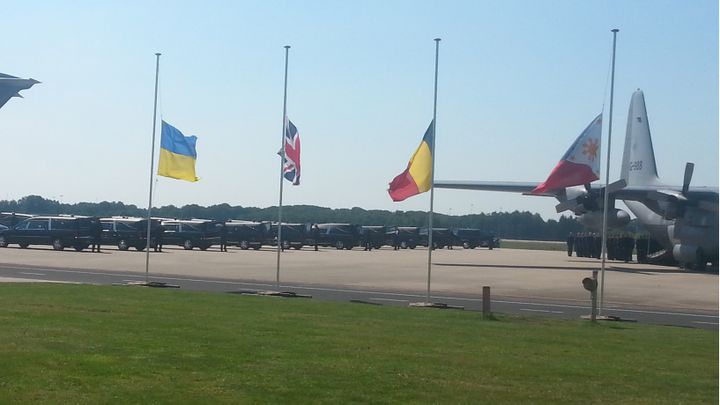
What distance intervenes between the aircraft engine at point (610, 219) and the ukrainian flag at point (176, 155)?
2949 cm

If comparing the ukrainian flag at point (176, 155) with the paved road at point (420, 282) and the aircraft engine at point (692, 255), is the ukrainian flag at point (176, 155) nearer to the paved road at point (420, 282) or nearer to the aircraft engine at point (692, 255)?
the paved road at point (420, 282)

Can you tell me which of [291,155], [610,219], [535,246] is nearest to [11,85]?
[291,155]

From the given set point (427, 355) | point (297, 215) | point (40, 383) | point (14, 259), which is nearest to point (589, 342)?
point (427, 355)

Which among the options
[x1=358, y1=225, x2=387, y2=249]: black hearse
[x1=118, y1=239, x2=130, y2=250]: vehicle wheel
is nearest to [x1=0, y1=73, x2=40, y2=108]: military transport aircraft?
[x1=118, y1=239, x2=130, y2=250]: vehicle wheel

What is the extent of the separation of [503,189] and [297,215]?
9909 cm

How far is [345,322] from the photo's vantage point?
55.8 ft

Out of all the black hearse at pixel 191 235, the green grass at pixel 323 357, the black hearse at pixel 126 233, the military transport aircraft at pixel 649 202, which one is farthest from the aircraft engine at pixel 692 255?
the green grass at pixel 323 357

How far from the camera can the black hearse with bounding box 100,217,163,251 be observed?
55.0m

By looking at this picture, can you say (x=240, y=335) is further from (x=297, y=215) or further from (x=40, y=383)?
(x=297, y=215)

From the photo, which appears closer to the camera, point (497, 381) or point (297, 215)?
point (497, 381)

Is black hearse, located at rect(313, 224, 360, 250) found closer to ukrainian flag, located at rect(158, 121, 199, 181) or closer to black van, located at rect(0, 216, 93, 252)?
black van, located at rect(0, 216, 93, 252)

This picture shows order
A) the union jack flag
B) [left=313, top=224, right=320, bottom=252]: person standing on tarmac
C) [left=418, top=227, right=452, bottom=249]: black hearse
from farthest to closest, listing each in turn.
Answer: [left=418, top=227, right=452, bottom=249]: black hearse, [left=313, top=224, right=320, bottom=252]: person standing on tarmac, the union jack flag

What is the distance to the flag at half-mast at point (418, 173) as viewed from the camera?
77.8ft

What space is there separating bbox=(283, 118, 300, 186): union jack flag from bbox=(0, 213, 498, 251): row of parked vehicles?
28277 millimetres
